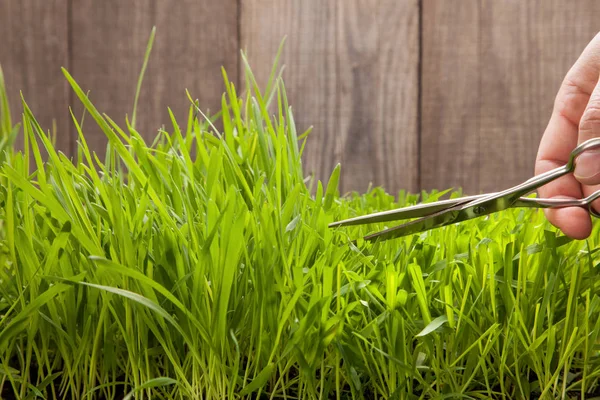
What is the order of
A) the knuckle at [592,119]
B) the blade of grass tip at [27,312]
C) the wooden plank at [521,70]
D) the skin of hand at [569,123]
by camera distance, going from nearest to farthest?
the blade of grass tip at [27,312], the knuckle at [592,119], the skin of hand at [569,123], the wooden plank at [521,70]

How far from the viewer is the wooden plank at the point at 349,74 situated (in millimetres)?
1349

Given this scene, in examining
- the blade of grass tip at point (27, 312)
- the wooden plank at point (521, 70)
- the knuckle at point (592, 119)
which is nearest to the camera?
the blade of grass tip at point (27, 312)

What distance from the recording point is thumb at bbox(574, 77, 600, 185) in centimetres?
48

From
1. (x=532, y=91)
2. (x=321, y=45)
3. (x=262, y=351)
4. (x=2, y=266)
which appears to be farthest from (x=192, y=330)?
(x=532, y=91)

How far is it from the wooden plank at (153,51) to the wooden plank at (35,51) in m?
0.05

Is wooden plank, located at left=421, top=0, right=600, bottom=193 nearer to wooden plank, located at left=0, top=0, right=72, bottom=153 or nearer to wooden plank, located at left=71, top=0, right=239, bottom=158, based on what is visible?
wooden plank, located at left=71, top=0, right=239, bottom=158

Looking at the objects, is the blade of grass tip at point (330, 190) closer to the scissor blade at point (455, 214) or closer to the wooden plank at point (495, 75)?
the scissor blade at point (455, 214)

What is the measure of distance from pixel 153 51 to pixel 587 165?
3.66ft

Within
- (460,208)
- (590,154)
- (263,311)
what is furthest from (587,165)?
(263,311)

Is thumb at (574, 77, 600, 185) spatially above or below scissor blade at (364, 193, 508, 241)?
above

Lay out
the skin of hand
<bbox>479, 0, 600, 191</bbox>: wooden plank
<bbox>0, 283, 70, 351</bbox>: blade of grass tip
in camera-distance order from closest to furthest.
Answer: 1. <bbox>0, 283, 70, 351</bbox>: blade of grass tip
2. the skin of hand
3. <bbox>479, 0, 600, 191</bbox>: wooden plank

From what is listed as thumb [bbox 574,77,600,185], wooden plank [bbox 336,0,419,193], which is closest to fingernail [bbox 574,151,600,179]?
thumb [bbox 574,77,600,185]

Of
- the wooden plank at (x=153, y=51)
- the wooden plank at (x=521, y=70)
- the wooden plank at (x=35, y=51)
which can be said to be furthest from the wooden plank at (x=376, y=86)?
the wooden plank at (x=35, y=51)

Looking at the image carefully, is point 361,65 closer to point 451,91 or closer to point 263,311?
point 451,91
